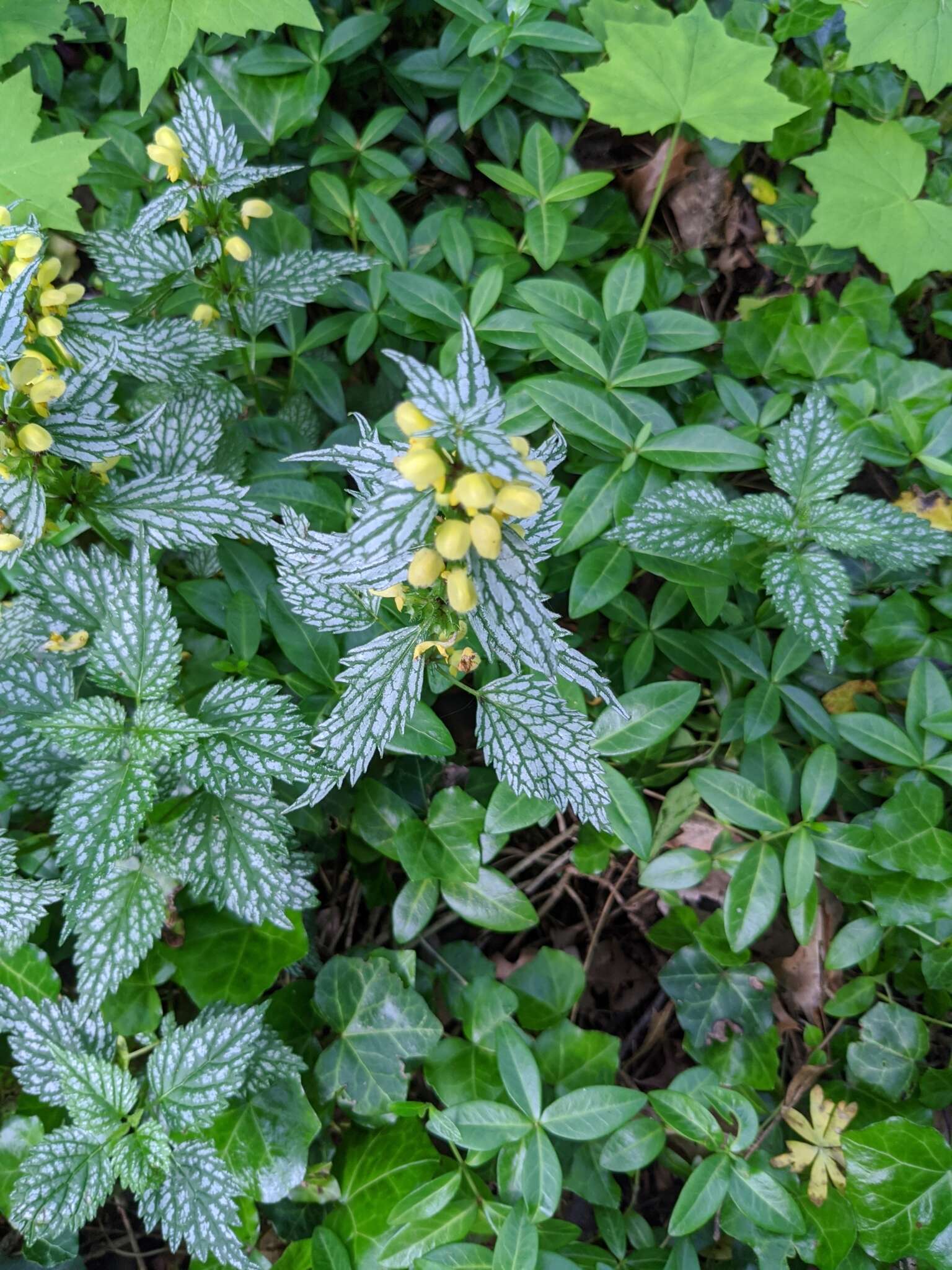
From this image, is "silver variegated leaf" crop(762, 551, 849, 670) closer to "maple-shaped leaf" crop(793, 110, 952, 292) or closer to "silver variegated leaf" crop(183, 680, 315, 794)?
"silver variegated leaf" crop(183, 680, 315, 794)

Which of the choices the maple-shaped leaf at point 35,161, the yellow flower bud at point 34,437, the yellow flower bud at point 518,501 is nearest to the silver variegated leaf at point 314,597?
the yellow flower bud at point 34,437

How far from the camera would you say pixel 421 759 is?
1841 millimetres

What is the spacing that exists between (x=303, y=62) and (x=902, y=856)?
225 cm

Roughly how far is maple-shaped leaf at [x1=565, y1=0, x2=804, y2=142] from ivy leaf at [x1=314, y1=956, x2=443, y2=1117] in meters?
1.94

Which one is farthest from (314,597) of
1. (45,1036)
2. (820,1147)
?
(820,1147)

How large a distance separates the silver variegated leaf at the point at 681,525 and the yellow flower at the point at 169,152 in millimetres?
1036

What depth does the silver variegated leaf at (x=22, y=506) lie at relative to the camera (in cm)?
123

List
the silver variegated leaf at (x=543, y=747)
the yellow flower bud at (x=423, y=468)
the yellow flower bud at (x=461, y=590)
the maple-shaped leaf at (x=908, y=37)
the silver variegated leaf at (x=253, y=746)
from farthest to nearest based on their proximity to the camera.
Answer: the maple-shaped leaf at (x=908, y=37)
the silver variegated leaf at (x=253, y=746)
the silver variegated leaf at (x=543, y=747)
the yellow flower bud at (x=461, y=590)
the yellow flower bud at (x=423, y=468)

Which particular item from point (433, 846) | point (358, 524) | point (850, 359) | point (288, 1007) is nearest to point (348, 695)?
point (358, 524)

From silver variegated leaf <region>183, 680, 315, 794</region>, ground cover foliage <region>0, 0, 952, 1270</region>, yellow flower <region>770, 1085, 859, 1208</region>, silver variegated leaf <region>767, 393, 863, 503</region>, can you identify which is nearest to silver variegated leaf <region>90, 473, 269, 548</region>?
ground cover foliage <region>0, 0, 952, 1270</region>

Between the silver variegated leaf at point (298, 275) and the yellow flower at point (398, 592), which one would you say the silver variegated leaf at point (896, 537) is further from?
the silver variegated leaf at point (298, 275)

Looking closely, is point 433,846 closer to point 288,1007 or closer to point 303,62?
point 288,1007

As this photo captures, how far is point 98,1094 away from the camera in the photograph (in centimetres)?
146

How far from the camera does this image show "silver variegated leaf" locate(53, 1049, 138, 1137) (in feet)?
4.74
